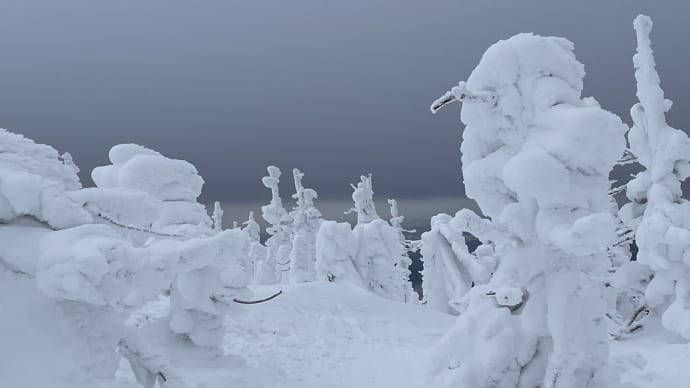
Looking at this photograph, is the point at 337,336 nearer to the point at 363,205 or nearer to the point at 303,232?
the point at 363,205

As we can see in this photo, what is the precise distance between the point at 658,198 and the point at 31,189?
53.1 feet

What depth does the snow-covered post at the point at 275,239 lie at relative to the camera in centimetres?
4169

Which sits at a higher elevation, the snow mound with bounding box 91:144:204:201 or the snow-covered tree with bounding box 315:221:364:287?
the snow mound with bounding box 91:144:204:201

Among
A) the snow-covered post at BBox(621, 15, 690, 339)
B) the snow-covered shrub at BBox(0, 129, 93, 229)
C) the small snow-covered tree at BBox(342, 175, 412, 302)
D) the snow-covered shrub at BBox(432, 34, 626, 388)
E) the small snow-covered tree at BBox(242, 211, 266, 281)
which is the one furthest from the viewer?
the small snow-covered tree at BBox(242, 211, 266, 281)

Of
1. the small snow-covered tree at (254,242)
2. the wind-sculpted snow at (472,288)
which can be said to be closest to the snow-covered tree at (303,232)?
the small snow-covered tree at (254,242)

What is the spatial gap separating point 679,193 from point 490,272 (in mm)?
7893

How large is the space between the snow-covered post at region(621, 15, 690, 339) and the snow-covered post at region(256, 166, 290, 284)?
27.7 meters

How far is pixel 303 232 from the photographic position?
1435 inches

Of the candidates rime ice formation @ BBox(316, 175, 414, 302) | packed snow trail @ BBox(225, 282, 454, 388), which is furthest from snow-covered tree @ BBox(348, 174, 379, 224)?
packed snow trail @ BBox(225, 282, 454, 388)

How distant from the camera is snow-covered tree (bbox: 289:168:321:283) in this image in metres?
35.2

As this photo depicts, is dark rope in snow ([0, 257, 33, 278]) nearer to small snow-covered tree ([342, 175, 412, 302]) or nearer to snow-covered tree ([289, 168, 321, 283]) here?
small snow-covered tree ([342, 175, 412, 302])

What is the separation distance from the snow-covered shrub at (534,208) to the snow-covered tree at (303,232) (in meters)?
26.3

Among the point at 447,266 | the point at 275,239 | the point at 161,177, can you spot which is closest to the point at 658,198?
the point at 447,266

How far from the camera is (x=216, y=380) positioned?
10.5m
